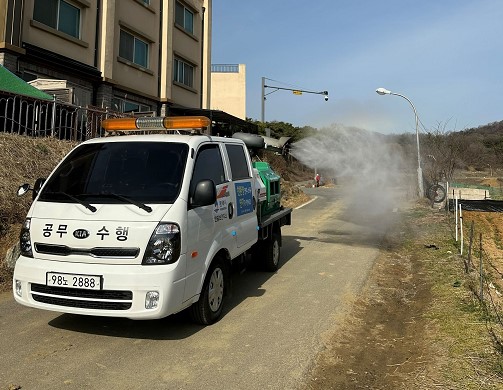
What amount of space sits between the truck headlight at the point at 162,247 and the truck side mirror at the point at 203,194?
1.57 ft

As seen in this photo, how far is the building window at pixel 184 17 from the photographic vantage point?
2302cm

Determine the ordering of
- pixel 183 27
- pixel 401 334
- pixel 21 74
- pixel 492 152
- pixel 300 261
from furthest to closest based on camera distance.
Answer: pixel 492 152, pixel 183 27, pixel 21 74, pixel 300 261, pixel 401 334

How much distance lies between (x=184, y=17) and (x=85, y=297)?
2253cm

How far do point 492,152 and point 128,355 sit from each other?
66.7 metres

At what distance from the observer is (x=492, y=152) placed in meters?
60.4

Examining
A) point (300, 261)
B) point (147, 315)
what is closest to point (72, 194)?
point (147, 315)

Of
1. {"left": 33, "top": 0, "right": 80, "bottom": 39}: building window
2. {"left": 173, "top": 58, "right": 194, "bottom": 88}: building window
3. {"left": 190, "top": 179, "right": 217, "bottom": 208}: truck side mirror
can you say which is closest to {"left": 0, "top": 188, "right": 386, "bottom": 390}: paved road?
{"left": 190, "top": 179, "right": 217, "bottom": 208}: truck side mirror

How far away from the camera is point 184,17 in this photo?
23.7 m

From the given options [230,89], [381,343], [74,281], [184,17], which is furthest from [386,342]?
[230,89]

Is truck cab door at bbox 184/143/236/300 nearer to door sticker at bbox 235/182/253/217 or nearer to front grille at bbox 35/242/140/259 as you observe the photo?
door sticker at bbox 235/182/253/217

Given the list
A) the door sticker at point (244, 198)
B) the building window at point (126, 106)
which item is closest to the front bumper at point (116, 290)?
the door sticker at point (244, 198)

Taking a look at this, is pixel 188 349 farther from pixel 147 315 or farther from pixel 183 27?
pixel 183 27

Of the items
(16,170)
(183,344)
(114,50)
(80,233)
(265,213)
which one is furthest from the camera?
(114,50)

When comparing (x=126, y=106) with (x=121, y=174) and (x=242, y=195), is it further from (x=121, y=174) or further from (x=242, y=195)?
(x=121, y=174)
